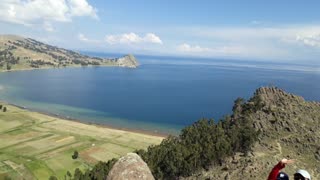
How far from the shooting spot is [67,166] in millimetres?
100938

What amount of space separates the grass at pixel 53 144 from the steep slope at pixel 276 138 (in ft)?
143

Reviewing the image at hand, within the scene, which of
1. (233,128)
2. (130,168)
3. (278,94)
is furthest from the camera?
(278,94)

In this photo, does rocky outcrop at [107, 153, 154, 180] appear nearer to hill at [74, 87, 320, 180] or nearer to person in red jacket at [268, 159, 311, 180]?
person in red jacket at [268, 159, 311, 180]

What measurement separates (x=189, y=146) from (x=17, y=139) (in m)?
72.9

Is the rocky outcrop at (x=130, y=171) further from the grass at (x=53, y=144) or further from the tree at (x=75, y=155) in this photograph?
the tree at (x=75, y=155)

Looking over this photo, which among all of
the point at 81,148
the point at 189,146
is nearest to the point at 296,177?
the point at 189,146

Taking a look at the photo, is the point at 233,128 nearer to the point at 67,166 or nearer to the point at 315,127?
the point at 315,127

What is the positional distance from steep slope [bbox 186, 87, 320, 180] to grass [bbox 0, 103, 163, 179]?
4348 cm

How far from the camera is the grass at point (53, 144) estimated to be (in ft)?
325

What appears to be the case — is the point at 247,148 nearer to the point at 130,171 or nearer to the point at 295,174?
the point at 130,171

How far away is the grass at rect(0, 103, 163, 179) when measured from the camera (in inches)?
3900

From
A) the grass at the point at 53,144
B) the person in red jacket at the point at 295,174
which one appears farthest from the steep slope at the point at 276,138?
the person in red jacket at the point at 295,174

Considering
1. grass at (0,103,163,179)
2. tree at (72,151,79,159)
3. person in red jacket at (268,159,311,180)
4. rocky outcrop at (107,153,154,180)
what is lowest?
grass at (0,103,163,179)

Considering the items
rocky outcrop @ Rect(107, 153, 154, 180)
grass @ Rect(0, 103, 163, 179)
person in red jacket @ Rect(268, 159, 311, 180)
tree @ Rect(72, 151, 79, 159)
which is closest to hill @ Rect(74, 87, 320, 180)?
grass @ Rect(0, 103, 163, 179)
